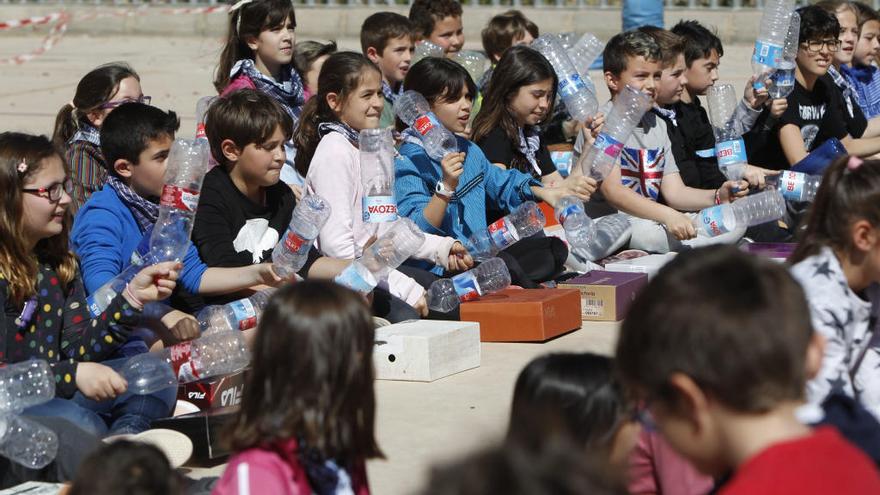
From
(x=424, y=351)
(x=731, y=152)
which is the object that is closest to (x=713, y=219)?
(x=731, y=152)

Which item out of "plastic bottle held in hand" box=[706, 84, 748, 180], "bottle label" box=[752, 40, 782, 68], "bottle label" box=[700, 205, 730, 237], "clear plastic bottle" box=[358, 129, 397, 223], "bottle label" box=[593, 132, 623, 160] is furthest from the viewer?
"bottle label" box=[752, 40, 782, 68]

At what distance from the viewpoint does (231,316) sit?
220 inches

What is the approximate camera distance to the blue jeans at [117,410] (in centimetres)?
456

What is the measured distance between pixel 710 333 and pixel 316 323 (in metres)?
1.01

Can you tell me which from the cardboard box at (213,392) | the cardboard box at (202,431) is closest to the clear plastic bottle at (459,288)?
the cardboard box at (213,392)

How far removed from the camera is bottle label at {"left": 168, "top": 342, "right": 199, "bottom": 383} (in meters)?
5.16

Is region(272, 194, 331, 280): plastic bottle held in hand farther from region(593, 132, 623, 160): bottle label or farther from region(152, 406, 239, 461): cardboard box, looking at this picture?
region(593, 132, 623, 160): bottle label

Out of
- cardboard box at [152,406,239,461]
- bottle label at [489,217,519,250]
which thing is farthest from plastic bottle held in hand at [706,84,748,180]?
cardboard box at [152,406,239,461]

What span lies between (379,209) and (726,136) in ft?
9.83

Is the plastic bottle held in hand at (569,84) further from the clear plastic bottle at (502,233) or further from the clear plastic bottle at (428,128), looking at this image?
the clear plastic bottle at (428,128)

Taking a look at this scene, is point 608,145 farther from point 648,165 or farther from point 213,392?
point 213,392

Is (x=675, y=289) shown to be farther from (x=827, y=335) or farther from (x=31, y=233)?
(x=31, y=233)

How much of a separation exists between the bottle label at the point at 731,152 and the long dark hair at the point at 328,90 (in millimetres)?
2337

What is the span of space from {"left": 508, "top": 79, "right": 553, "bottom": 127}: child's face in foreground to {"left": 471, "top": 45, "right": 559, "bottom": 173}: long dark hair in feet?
0.07
